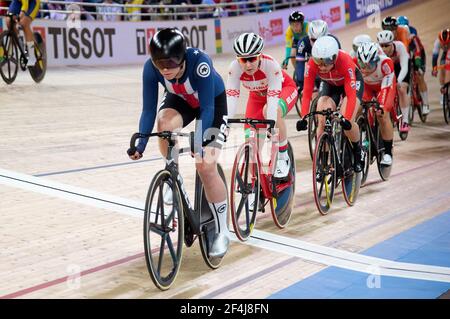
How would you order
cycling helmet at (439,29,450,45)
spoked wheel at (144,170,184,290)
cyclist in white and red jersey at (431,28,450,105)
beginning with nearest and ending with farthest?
spoked wheel at (144,170,184,290)
cyclist in white and red jersey at (431,28,450,105)
cycling helmet at (439,29,450,45)

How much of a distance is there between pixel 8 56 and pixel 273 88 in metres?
5.73

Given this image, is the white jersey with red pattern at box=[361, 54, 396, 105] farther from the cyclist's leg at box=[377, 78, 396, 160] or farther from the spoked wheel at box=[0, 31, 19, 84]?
the spoked wheel at box=[0, 31, 19, 84]

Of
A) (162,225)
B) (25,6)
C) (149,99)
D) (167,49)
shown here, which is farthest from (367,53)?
(25,6)

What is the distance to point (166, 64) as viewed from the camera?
3416 millimetres

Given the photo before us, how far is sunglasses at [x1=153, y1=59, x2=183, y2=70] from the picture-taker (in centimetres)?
341

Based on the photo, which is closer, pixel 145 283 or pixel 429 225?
pixel 145 283

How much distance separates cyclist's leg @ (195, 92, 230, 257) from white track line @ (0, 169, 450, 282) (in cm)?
51

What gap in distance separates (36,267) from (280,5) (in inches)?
589

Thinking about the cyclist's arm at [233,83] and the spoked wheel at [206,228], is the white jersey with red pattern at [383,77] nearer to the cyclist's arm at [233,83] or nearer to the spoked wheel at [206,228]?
the cyclist's arm at [233,83]

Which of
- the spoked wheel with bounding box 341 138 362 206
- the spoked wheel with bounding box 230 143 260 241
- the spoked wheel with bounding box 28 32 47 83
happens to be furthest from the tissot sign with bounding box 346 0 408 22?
the spoked wheel with bounding box 230 143 260 241

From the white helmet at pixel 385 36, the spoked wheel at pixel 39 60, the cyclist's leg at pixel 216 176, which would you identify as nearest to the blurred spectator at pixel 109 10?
the spoked wheel at pixel 39 60

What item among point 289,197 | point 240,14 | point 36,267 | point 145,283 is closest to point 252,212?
point 289,197

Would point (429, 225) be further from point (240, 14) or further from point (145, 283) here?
point (240, 14)
